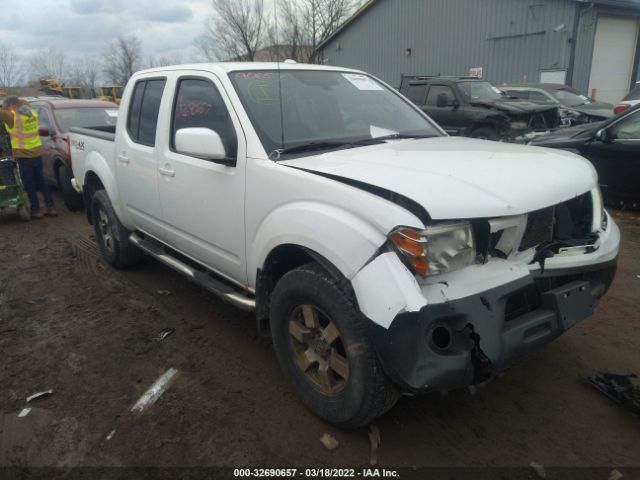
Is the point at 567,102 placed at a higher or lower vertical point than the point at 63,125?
higher

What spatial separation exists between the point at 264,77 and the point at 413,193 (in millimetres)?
1733

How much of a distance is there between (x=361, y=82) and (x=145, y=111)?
1902 mm

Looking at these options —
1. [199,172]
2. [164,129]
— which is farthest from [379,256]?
[164,129]

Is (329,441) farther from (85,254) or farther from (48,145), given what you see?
(48,145)

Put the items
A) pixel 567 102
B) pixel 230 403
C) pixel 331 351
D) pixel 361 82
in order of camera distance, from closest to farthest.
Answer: pixel 331 351 → pixel 230 403 → pixel 361 82 → pixel 567 102

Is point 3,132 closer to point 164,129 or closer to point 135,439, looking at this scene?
point 164,129

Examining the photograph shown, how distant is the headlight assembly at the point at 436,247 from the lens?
2.13m

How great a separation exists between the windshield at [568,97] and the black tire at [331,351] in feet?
45.0

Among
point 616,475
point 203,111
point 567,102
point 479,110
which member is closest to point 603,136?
point 479,110

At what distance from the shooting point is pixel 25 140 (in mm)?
7539

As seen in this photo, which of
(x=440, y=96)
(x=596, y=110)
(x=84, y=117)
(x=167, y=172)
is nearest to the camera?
(x=167, y=172)

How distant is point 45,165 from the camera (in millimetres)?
9031

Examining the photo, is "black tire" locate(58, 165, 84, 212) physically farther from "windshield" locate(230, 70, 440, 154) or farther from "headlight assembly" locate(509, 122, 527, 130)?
"headlight assembly" locate(509, 122, 527, 130)

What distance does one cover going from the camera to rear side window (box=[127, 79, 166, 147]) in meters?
4.09
